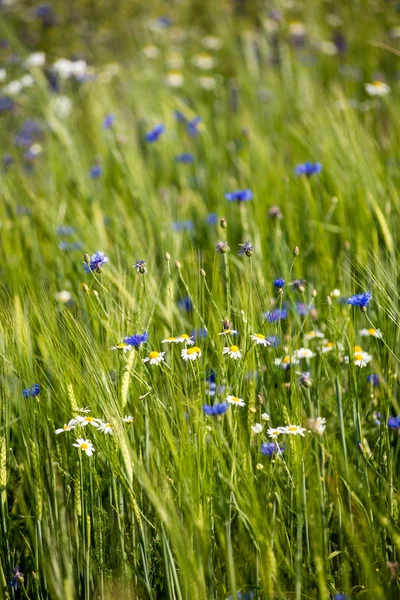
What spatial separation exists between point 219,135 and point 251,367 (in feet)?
5.58

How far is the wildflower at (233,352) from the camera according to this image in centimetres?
98

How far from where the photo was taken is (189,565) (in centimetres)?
75

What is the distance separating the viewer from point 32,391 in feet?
3.20

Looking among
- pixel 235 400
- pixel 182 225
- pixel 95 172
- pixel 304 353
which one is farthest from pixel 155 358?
pixel 95 172

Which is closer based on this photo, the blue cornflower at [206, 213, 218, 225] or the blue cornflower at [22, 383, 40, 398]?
the blue cornflower at [22, 383, 40, 398]

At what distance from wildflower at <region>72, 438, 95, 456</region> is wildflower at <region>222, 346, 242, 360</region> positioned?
0.84ft

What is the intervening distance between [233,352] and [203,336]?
0.90ft

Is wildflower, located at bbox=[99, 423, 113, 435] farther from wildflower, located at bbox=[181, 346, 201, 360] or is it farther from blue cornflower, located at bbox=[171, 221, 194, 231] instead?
blue cornflower, located at bbox=[171, 221, 194, 231]

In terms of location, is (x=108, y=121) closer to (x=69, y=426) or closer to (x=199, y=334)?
(x=199, y=334)

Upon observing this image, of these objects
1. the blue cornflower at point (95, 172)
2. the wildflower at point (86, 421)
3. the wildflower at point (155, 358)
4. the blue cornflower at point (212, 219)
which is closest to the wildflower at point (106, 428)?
the wildflower at point (86, 421)

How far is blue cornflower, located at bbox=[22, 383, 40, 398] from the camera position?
0.98 meters

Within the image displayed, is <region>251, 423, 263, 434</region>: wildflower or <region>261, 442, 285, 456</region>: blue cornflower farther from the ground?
<region>251, 423, 263, 434</region>: wildflower

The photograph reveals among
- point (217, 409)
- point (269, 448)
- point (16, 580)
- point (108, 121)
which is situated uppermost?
point (108, 121)

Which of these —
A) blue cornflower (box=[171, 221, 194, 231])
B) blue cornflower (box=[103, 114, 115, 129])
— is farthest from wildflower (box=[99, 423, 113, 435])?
blue cornflower (box=[103, 114, 115, 129])
